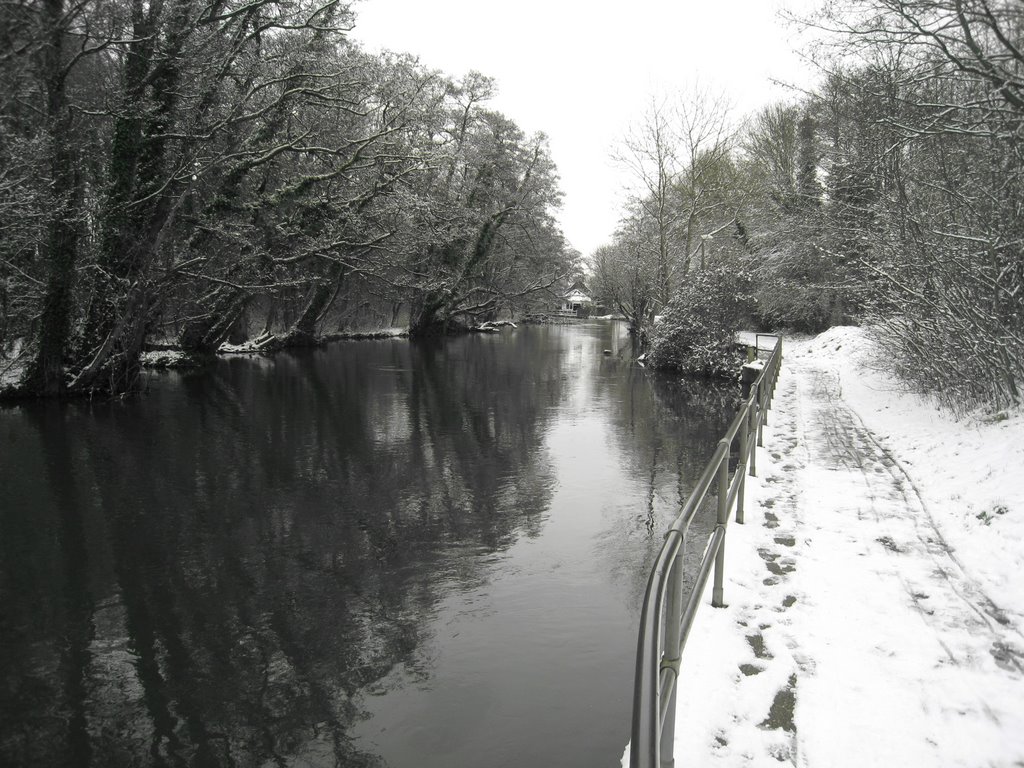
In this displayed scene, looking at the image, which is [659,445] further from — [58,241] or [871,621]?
[58,241]

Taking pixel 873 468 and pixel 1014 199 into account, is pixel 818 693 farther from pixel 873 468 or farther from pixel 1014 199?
pixel 1014 199

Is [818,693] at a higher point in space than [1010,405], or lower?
lower

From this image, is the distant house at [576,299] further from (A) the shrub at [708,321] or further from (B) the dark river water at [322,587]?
(B) the dark river water at [322,587]

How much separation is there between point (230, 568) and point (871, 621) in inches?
234

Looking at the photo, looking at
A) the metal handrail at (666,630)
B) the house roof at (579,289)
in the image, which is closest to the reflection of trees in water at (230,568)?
the metal handrail at (666,630)

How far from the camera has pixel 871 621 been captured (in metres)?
4.38

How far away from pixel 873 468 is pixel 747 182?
115 ft

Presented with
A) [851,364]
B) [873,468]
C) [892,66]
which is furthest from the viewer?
[851,364]

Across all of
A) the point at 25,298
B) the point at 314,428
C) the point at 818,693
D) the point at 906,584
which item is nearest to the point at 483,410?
the point at 314,428

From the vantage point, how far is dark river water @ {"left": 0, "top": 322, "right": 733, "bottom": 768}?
14.7 feet

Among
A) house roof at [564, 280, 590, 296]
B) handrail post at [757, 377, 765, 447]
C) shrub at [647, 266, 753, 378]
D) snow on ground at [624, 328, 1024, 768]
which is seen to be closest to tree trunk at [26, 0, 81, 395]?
handrail post at [757, 377, 765, 447]

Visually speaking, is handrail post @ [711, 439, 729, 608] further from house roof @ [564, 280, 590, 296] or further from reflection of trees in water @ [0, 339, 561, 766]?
house roof @ [564, 280, 590, 296]

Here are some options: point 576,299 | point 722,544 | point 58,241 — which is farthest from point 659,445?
point 576,299

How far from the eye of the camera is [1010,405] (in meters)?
9.00
